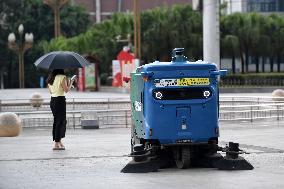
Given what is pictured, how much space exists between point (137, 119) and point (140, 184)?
3049mm

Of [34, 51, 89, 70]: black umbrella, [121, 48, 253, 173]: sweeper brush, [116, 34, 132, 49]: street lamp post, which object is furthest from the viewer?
[116, 34, 132, 49]: street lamp post

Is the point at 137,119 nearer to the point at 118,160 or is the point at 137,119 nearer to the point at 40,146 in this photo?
the point at 118,160

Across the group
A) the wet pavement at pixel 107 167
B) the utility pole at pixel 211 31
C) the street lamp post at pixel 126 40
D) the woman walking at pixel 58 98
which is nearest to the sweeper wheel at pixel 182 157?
the wet pavement at pixel 107 167

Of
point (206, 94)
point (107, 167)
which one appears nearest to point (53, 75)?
point (107, 167)

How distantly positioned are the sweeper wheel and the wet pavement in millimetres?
131

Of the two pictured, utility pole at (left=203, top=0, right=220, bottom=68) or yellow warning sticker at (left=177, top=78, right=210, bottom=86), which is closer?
yellow warning sticker at (left=177, top=78, right=210, bottom=86)

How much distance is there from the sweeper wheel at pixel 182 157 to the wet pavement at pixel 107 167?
0.13m

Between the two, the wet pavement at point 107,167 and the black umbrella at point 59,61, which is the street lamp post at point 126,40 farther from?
the black umbrella at point 59,61

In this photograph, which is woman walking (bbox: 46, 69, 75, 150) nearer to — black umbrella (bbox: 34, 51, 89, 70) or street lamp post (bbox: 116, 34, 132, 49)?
black umbrella (bbox: 34, 51, 89, 70)

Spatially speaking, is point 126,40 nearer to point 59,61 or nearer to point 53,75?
point 59,61

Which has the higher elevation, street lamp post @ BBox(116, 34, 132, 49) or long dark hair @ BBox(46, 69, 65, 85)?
street lamp post @ BBox(116, 34, 132, 49)

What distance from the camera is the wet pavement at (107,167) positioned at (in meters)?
13.3

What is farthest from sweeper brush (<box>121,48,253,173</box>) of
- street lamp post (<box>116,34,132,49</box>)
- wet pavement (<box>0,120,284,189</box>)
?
street lamp post (<box>116,34,132,49</box>)

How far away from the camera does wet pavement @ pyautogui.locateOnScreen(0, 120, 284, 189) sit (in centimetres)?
1333
